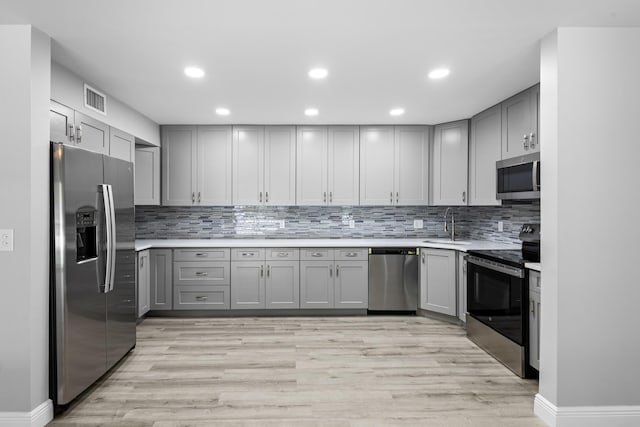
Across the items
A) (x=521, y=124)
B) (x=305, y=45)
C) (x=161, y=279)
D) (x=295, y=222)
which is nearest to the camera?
(x=305, y=45)

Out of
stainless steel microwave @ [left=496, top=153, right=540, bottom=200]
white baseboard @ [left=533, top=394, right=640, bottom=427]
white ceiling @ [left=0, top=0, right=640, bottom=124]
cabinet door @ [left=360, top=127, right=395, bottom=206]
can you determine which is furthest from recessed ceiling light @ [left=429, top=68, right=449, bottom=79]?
white baseboard @ [left=533, top=394, right=640, bottom=427]

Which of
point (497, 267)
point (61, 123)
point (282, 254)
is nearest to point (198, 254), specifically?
point (282, 254)

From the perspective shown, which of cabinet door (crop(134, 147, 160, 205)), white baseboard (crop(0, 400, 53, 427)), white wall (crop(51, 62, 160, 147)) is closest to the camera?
white baseboard (crop(0, 400, 53, 427))

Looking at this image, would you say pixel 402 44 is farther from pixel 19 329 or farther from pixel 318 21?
pixel 19 329

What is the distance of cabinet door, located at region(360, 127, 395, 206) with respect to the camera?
196 inches

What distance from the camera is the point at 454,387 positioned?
2830 mm

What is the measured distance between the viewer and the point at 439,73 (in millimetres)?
3080

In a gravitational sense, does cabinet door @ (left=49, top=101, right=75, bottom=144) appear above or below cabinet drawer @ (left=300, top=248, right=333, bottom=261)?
above

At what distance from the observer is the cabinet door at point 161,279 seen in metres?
4.57

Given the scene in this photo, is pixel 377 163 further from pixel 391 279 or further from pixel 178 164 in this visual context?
pixel 178 164

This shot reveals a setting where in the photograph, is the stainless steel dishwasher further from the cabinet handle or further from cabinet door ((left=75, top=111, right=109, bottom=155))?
the cabinet handle

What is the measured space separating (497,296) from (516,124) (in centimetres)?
160

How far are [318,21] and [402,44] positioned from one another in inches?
25.0

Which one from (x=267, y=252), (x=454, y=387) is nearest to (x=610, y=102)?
(x=454, y=387)
